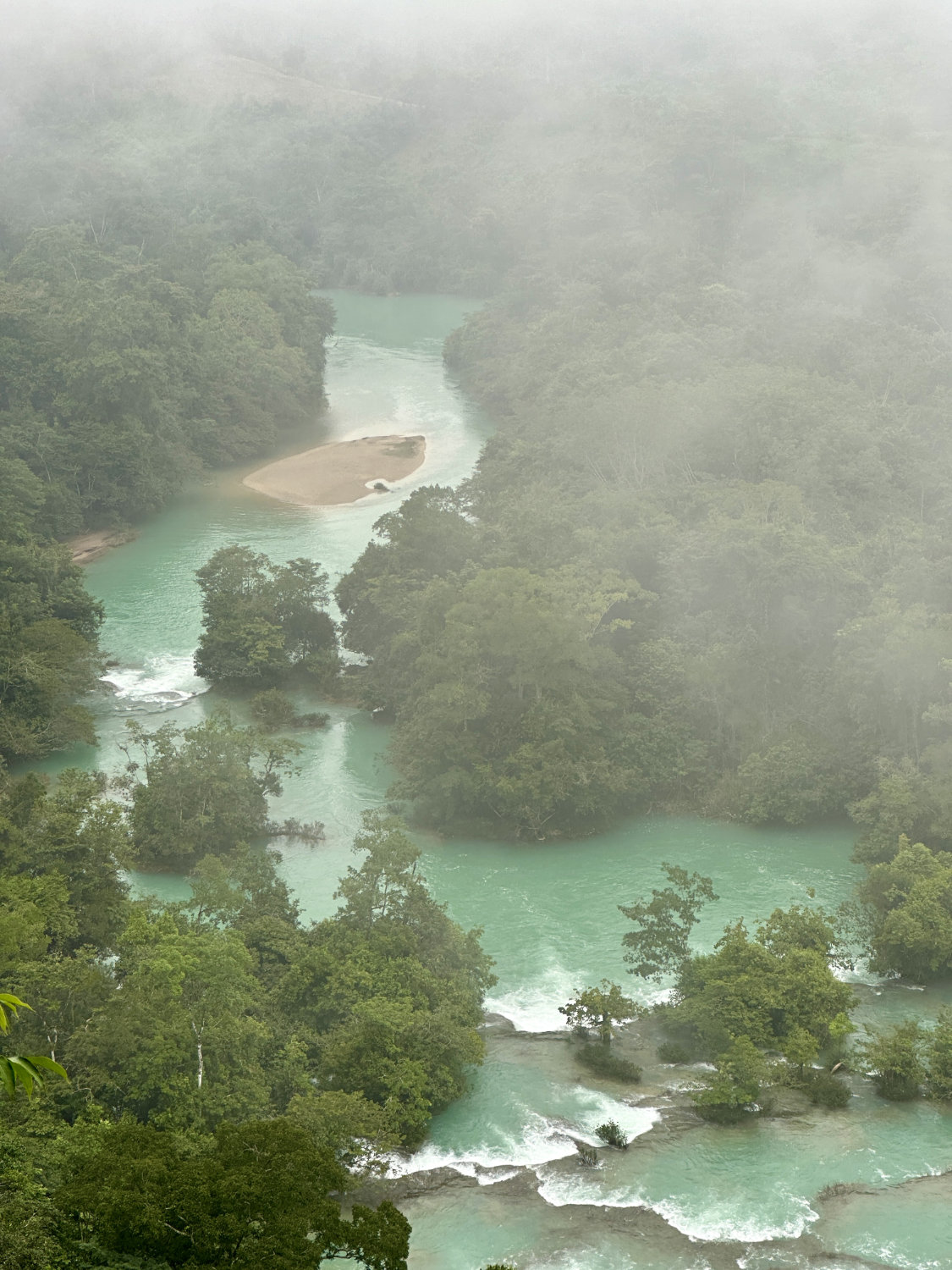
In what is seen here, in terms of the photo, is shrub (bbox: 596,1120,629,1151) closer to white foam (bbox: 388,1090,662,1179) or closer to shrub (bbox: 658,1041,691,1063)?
white foam (bbox: 388,1090,662,1179)

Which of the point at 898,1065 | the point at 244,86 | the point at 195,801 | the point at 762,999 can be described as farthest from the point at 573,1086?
the point at 244,86

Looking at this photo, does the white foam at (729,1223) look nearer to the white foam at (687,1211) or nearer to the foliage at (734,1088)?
the white foam at (687,1211)

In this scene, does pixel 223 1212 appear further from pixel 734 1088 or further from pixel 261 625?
pixel 261 625

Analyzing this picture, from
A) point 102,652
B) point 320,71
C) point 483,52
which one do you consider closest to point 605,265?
point 102,652

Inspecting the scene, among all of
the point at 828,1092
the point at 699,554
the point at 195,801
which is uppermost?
the point at 699,554

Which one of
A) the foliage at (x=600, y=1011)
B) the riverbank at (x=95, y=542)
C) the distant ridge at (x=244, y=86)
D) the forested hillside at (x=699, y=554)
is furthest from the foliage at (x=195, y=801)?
the distant ridge at (x=244, y=86)

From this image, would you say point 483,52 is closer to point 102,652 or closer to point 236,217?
point 236,217

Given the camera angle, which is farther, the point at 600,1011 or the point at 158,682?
the point at 158,682
